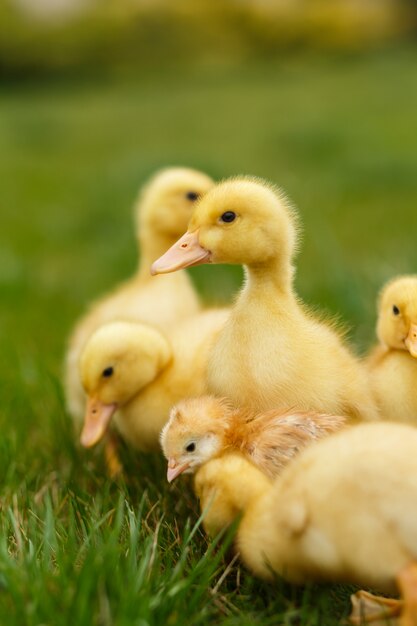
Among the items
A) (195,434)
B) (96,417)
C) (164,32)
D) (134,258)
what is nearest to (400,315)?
(195,434)

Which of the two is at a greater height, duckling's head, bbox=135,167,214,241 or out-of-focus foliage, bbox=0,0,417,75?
out-of-focus foliage, bbox=0,0,417,75

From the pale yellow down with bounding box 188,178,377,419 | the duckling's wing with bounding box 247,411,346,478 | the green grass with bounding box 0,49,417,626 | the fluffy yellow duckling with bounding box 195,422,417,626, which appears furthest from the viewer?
the pale yellow down with bounding box 188,178,377,419

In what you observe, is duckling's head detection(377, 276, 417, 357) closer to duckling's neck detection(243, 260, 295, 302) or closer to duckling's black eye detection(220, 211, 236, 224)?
duckling's neck detection(243, 260, 295, 302)

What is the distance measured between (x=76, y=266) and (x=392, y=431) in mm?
3718

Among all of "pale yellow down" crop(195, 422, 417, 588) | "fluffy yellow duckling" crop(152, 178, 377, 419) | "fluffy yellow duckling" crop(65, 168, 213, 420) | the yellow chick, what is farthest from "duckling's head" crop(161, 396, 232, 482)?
"fluffy yellow duckling" crop(65, 168, 213, 420)

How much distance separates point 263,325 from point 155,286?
103cm

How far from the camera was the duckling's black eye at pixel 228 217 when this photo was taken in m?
1.96

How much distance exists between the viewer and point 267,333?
6.46ft

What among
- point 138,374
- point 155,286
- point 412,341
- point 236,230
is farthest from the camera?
point 155,286

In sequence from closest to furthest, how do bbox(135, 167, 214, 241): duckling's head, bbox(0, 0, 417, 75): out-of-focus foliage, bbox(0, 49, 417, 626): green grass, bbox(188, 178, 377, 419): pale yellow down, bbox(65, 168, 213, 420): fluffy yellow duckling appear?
bbox(0, 49, 417, 626): green grass → bbox(188, 178, 377, 419): pale yellow down → bbox(65, 168, 213, 420): fluffy yellow duckling → bbox(135, 167, 214, 241): duckling's head → bbox(0, 0, 417, 75): out-of-focus foliage

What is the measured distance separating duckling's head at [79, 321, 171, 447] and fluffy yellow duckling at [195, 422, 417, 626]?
762 mm

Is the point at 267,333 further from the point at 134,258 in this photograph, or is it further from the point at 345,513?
the point at 134,258

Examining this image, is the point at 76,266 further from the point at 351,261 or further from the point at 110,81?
the point at 110,81

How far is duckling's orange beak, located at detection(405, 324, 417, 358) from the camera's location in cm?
206
